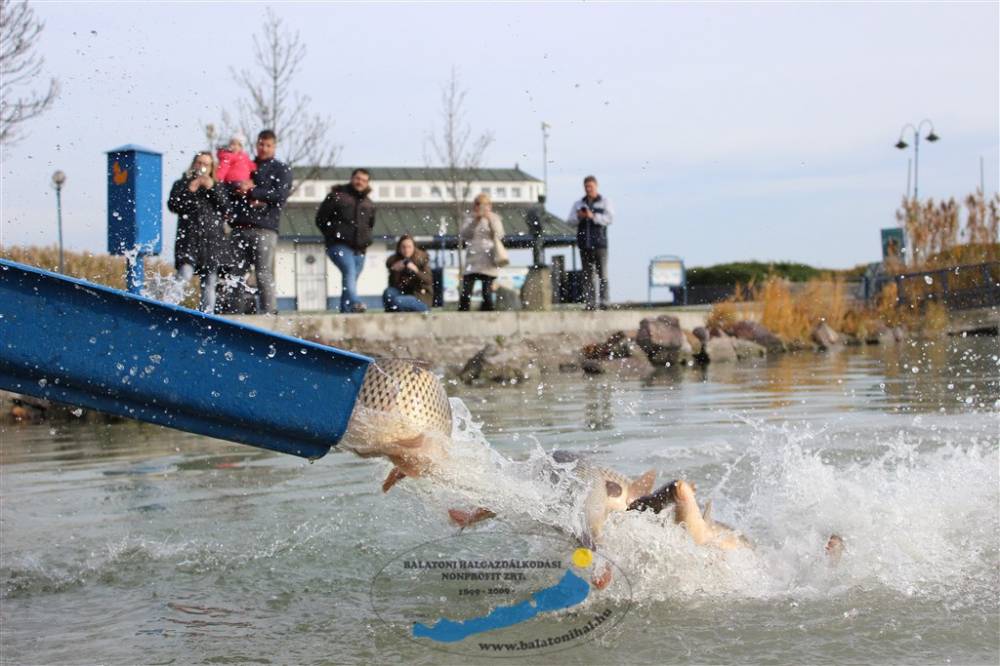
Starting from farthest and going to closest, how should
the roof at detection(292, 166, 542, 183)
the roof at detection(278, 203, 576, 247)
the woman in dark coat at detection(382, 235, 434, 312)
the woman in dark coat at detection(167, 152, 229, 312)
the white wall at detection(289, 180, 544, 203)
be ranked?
1. the white wall at detection(289, 180, 544, 203)
2. the roof at detection(292, 166, 542, 183)
3. the roof at detection(278, 203, 576, 247)
4. the woman in dark coat at detection(382, 235, 434, 312)
5. the woman in dark coat at detection(167, 152, 229, 312)

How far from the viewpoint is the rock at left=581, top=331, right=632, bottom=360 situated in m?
18.1

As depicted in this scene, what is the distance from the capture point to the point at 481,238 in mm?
16234

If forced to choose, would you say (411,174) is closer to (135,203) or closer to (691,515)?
(135,203)

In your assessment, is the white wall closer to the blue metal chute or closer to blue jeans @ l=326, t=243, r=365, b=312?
blue jeans @ l=326, t=243, r=365, b=312

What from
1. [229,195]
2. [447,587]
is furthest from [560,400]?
[447,587]

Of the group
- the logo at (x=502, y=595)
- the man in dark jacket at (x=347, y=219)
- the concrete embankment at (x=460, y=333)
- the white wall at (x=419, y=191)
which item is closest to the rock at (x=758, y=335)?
the concrete embankment at (x=460, y=333)

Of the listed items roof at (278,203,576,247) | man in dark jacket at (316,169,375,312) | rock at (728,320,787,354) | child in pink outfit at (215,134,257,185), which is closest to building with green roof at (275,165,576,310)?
roof at (278,203,576,247)

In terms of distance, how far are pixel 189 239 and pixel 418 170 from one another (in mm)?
45772

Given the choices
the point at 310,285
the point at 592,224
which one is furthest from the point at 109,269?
the point at 310,285

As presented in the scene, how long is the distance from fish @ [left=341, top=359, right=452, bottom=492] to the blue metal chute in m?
0.11

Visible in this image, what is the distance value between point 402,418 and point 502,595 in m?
1.28

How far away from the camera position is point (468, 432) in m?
5.15

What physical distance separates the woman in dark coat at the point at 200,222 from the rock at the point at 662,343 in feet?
25.7

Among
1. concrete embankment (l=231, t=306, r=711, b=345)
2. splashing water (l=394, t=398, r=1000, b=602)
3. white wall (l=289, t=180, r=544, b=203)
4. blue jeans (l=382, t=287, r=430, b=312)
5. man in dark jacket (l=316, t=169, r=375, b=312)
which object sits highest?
white wall (l=289, t=180, r=544, b=203)
